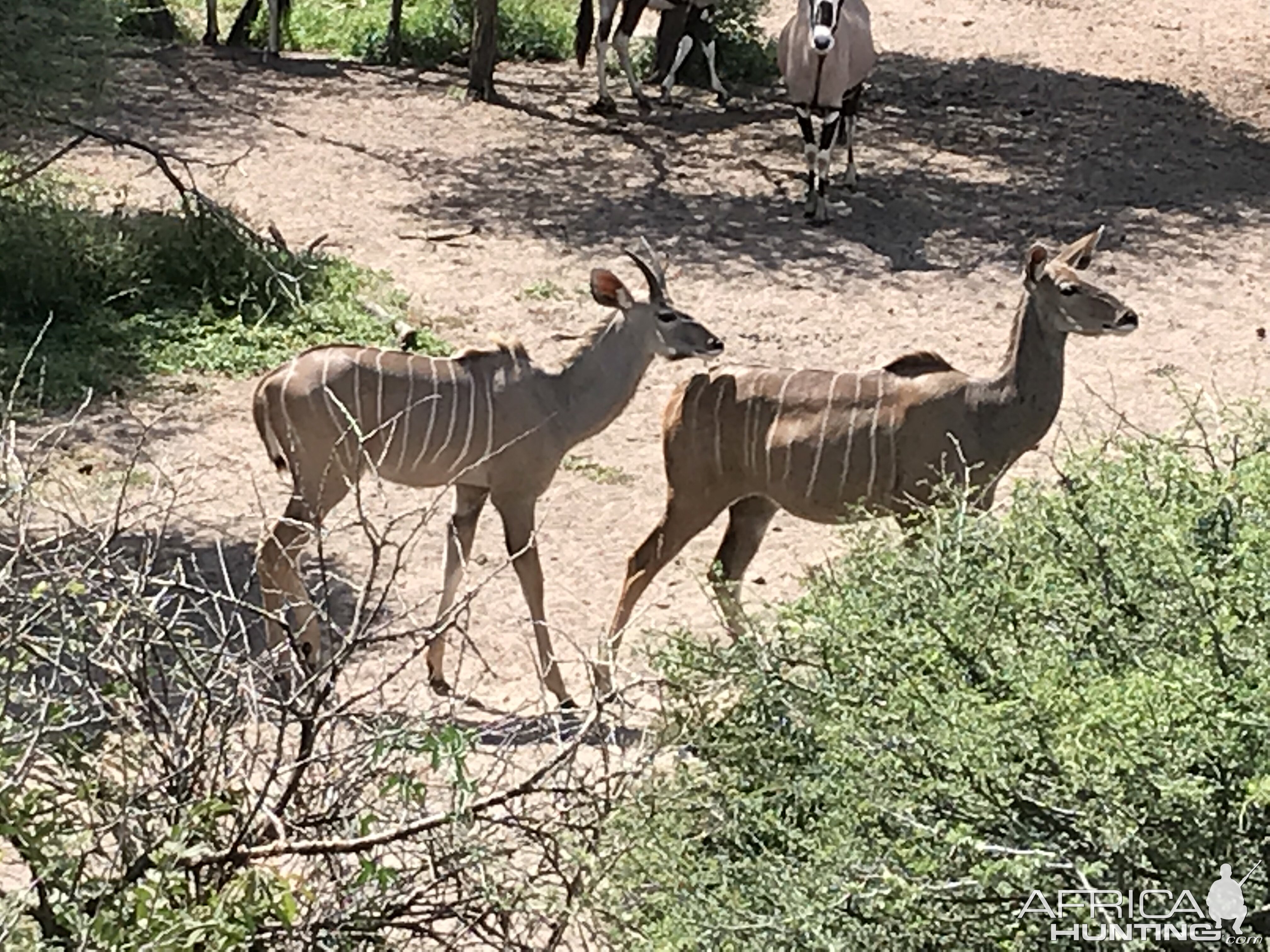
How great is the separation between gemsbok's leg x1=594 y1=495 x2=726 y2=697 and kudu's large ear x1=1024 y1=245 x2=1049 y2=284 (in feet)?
4.24

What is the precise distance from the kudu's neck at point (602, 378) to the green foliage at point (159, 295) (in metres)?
2.51

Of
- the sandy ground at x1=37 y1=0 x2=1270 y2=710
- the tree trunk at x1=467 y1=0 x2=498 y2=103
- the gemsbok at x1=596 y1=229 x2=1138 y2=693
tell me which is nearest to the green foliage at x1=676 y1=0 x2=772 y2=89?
the sandy ground at x1=37 y1=0 x2=1270 y2=710

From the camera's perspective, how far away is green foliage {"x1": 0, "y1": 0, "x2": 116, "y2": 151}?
26.2 ft

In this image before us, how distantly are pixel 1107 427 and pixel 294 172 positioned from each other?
5.47 meters

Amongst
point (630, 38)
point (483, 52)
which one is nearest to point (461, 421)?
point (483, 52)

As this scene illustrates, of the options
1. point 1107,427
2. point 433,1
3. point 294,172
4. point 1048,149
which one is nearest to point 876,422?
point 1107,427

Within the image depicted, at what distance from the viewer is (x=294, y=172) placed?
1165 centimetres

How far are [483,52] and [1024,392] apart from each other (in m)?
7.95

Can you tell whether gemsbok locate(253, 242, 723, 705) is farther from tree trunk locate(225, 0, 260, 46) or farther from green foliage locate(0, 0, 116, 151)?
tree trunk locate(225, 0, 260, 46)

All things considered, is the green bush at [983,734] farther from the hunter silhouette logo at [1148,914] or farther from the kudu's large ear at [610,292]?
the kudu's large ear at [610,292]

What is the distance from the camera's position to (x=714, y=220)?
11.1m

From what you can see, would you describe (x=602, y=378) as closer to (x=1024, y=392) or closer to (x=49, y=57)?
(x=1024, y=392)

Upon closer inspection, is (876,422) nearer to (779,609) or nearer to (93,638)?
(779,609)

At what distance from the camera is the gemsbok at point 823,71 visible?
11023mm
